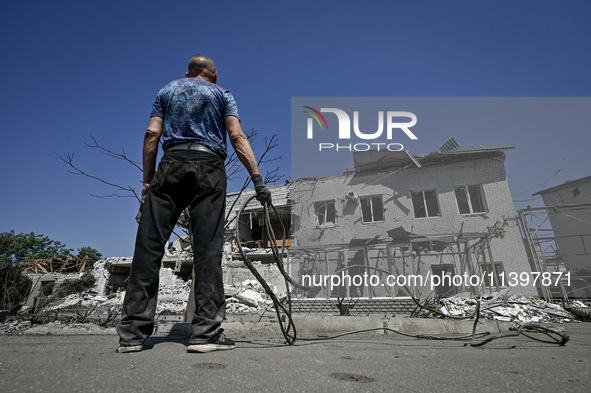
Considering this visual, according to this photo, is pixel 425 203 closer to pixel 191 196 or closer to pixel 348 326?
pixel 348 326

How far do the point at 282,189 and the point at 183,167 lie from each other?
21.1 meters

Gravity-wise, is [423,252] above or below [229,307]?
→ above

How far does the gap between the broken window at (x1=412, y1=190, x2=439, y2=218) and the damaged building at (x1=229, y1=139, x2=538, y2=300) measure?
0.16 feet

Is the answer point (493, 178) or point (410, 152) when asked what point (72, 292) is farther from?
point (493, 178)

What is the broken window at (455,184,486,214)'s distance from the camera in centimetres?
1539

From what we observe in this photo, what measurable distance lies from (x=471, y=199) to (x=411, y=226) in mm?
3148

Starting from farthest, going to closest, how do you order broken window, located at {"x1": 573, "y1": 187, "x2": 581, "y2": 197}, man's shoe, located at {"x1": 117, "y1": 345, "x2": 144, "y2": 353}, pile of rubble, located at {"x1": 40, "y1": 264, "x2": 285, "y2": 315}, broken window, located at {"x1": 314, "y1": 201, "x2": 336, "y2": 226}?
1. broken window, located at {"x1": 573, "y1": 187, "x2": 581, "y2": 197}
2. broken window, located at {"x1": 314, "y1": 201, "x2": 336, "y2": 226}
3. pile of rubble, located at {"x1": 40, "y1": 264, "x2": 285, "y2": 315}
4. man's shoe, located at {"x1": 117, "y1": 345, "x2": 144, "y2": 353}

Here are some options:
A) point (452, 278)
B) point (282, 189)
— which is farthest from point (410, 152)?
point (282, 189)

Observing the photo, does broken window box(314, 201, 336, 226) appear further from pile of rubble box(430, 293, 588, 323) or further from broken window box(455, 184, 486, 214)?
pile of rubble box(430, 293, 588, 323)

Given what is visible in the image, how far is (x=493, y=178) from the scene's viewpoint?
15.4 meters

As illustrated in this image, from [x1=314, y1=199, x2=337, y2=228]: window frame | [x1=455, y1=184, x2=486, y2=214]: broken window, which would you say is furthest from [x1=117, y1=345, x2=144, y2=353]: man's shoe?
[x1=455, y1=184, x2=486, y2=214]: broken window

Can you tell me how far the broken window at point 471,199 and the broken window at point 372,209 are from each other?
12.6 feet

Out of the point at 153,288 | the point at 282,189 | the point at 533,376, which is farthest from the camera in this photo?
the point at 282,189

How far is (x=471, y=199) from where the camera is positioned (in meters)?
15.7
